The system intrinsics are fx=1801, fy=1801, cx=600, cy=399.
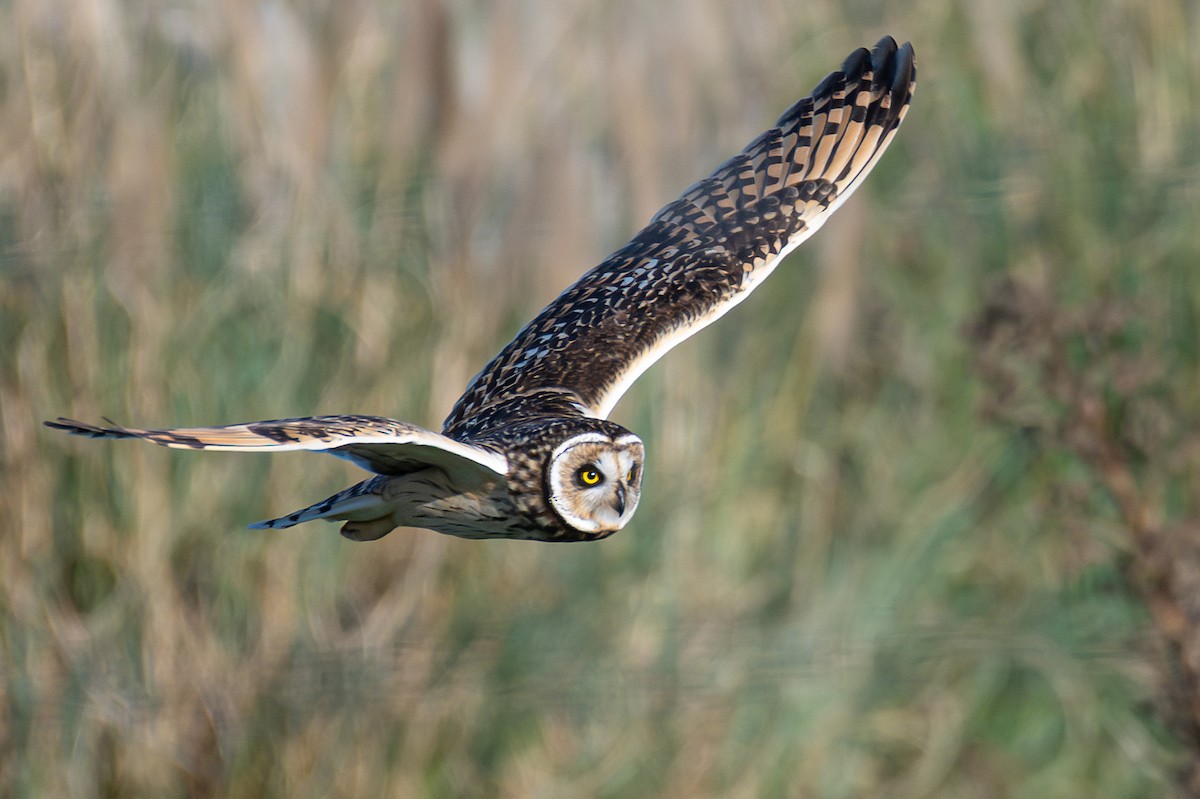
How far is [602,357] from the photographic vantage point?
3047 millimetres

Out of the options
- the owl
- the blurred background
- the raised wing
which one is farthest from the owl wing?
the blurred background

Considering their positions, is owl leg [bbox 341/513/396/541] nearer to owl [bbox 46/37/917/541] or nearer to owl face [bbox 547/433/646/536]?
owl [bbox 46/37/917/541]

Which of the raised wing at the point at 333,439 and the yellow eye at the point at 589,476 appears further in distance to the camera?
the yellow eye at the point at 589,476

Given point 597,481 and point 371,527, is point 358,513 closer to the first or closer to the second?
point 371,527

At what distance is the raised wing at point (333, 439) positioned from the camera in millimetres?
1974

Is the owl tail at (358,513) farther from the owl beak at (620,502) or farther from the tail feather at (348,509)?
the owl beak at (620,502)

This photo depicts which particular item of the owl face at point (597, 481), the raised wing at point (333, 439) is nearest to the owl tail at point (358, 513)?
the raised wing at point (333, 439)

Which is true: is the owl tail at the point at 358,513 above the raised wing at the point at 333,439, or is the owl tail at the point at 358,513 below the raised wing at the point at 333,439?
below

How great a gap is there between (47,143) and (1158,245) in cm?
312

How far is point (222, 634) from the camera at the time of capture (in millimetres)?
4750

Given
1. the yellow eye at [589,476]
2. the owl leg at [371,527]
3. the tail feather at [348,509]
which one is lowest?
the owl leg at [371,527]

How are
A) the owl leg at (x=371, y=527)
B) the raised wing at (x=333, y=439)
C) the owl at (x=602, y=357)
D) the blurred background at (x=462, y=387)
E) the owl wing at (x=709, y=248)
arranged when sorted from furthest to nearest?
the blurred background at (x=462, y=387) < the owl wing at (x=709, y=248) < the owl leg at (x=371, y=527) < the owl at (x=602, y=357) < the raised wing at (x=333, y=439)

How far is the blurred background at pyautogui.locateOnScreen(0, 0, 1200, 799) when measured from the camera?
4648mm

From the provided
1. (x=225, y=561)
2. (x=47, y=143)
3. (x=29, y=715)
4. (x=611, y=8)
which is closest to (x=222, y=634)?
(x=225, y=561)
